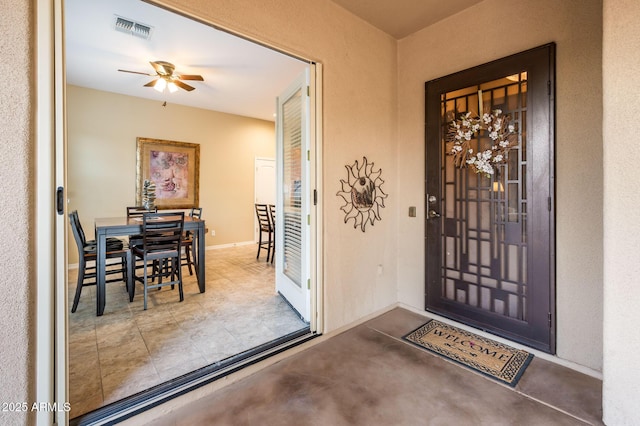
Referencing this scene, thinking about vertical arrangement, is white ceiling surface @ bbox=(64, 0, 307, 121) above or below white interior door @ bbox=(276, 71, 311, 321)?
above

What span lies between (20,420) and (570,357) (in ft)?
10.7

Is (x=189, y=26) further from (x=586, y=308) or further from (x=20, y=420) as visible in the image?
(x=586, y=308)

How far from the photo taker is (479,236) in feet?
8.53

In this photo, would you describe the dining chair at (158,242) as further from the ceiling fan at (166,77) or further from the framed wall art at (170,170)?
the framed wall art at (170,170)

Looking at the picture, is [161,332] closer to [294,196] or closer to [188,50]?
[294,196]

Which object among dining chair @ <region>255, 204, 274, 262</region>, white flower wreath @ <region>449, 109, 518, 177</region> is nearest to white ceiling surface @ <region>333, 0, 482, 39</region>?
white flower wreath @ <region>449, 109, 518, 177</region>

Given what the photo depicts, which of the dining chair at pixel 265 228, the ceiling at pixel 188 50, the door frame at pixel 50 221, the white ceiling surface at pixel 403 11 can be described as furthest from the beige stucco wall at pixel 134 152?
the white ceiling surface at pixel 403 11

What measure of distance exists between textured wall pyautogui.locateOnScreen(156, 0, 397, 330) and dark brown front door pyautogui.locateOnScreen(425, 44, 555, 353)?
43 cm

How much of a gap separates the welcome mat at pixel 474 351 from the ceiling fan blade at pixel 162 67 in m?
4.29

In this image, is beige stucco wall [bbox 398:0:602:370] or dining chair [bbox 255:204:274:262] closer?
beige stucco wall [bbox 398:0:602:370]

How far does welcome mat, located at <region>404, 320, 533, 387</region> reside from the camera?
205 centimetres

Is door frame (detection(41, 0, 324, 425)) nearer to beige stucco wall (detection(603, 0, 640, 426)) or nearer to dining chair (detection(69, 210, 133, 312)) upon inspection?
dining chair (detection(69, 210, 133, 312))

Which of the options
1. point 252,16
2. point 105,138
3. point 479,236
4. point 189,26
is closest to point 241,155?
point 105,138

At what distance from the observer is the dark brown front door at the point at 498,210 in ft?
7.32
